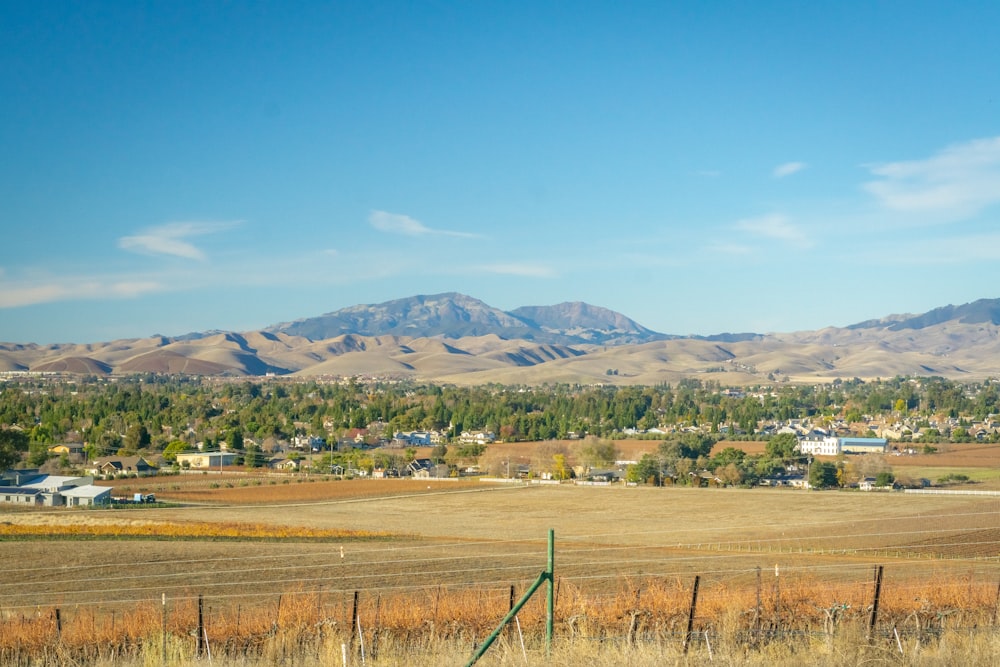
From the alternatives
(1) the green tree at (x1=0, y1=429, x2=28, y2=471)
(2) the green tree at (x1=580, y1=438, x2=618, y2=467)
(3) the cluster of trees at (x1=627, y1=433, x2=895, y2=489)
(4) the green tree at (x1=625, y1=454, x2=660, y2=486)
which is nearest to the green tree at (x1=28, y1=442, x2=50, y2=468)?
(1) the green tree at (x1=0, y1=429, x2=28, y2=471)

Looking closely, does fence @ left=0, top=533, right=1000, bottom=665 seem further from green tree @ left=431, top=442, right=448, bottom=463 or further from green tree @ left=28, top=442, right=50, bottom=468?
green tree @ left=28, top=442, right=50, bottom=468

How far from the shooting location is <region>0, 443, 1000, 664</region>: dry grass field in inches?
564

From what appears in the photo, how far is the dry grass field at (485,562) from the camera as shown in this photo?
14.3m

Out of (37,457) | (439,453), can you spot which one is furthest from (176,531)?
(439,453)

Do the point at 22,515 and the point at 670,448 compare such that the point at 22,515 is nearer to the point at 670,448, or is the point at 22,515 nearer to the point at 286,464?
the point at 286,464

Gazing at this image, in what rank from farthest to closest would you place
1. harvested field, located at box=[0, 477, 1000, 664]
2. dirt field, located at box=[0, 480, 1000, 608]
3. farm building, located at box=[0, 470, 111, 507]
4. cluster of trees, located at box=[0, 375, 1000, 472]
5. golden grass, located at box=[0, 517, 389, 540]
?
1. cluster of trees, located at box=[0, 375, 1000, 472]
2. farm building, located at box=[0, 470, 111, 507]
3. golden grass, located at box=[0, 517, 389, 540]
4. dirt field, located at box=[0, 480, 1000, 608]
5. harvested field, located at box=[0, 477, 1000, 664]

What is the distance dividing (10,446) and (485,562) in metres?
47.0

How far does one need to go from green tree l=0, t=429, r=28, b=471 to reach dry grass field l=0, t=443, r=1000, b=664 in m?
7.77

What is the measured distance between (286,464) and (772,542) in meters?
49.4

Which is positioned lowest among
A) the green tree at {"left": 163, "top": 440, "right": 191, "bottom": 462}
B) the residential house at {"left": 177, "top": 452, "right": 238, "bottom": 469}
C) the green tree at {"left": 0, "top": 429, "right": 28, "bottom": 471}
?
the residential house at {"left": 177, "top": 452, "right": 238, "bottom": 469}

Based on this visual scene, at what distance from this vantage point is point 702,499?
52562 mm

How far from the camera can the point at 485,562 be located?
96.2 ft

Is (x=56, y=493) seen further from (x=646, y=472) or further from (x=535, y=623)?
(x=535, y=623)

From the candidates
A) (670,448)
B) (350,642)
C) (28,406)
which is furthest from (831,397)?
(350,642)
